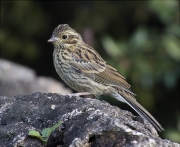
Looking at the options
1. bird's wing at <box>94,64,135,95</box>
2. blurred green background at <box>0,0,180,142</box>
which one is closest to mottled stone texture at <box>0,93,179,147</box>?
bird's wing at <box>94,64,135,95</box>

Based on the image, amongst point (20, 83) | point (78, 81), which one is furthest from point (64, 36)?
point (20, 83)

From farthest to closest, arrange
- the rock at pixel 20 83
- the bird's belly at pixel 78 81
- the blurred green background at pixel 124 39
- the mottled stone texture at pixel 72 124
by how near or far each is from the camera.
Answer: the blurred green background at pixel 124 39
the rock at pixel 20 83
the bird's belly at pixel 78 81
the mottled stone texture at pixel 72 124

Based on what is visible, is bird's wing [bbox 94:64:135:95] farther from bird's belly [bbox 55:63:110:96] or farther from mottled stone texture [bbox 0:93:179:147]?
mottled stone texture [bbox 0:93:179:147]

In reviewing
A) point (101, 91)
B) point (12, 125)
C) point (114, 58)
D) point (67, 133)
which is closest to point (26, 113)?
point (12, 125)

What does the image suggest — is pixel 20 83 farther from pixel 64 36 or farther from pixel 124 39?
pixel 124 39

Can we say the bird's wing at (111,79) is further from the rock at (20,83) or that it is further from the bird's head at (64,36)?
the rock at (20,83)

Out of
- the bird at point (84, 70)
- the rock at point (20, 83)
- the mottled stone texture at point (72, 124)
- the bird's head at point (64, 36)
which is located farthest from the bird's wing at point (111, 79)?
the mottled stone texture at point (72, 124)
